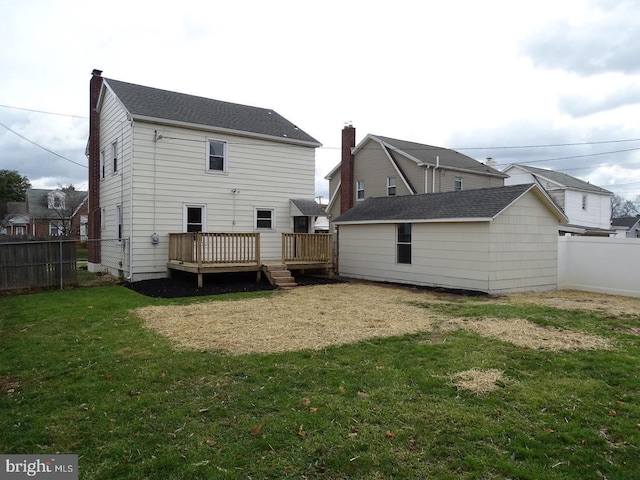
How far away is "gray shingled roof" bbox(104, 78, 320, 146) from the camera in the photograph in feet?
48.7

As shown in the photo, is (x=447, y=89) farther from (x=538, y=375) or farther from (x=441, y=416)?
(x=441, y=416)

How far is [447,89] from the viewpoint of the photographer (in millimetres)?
18016

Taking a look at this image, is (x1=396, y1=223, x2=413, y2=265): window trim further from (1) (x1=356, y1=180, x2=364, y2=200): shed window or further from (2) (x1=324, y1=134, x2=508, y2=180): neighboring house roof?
(1) (x1=356, y1=180, x2=364, y2=200): shed window

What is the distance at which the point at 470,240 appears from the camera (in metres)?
12.4

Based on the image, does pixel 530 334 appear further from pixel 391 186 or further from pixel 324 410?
pixel 391 186

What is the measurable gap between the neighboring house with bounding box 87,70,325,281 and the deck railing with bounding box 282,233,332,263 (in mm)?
1254

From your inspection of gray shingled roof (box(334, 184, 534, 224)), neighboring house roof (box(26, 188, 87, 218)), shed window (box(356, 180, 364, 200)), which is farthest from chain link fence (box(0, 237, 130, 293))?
neighboring house roof (box(26, 188, 87, 218))

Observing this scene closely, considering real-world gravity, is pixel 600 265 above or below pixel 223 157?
below

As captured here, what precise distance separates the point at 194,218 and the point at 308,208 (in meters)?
4.38

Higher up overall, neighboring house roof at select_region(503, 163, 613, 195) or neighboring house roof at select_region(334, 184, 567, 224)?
neighboring house roof at select_region(503, 163, 613, 195)

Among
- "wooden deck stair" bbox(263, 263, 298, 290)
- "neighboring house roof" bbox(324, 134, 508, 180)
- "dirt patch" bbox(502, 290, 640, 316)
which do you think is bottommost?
"dirt patch" bbox(502, 290, 640, 316)

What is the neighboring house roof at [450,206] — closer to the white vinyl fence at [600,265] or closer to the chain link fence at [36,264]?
the white vinyl fence at [600,265]

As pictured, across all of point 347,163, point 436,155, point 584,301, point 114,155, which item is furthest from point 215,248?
point 436,155

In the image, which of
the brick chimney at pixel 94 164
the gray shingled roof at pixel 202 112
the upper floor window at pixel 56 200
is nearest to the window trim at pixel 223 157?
the gray shingled roof at pixel 202 112
